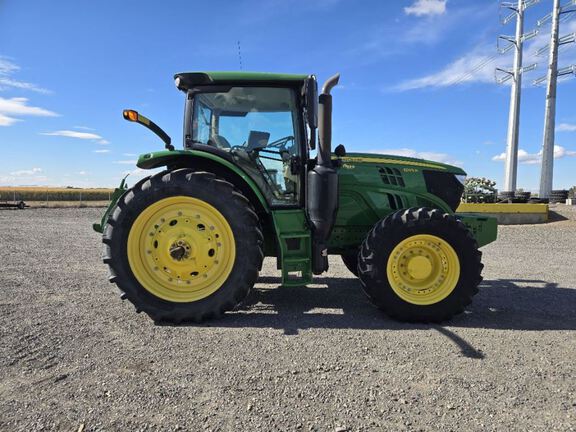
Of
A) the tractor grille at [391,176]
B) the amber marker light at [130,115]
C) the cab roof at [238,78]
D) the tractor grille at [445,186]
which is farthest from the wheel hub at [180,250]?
the tractor grille at [445,186]

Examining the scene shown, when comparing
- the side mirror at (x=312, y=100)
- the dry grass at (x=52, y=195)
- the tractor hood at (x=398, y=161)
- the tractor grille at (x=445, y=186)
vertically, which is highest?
the side mirror at (x=312, y=100)

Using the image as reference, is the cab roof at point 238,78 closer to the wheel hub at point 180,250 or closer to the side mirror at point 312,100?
the side mirror at point 312,100

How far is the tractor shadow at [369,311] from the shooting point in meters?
3.71

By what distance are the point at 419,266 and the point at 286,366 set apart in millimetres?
1801

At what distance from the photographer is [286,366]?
282 centimetres

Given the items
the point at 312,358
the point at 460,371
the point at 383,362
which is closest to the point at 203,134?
the point at 312,358

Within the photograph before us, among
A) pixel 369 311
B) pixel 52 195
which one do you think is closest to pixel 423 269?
pixel 369 311

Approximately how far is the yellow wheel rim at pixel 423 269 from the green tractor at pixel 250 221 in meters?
0.01

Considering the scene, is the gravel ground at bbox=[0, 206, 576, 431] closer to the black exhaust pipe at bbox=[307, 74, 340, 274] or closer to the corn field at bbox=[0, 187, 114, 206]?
the black exhaust pipe at bbox=[307, 74, 340, 274]

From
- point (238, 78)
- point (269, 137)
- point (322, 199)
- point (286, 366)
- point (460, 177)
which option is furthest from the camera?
point (460, 177)

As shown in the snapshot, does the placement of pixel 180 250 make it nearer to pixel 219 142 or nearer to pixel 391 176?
pixel 219 142

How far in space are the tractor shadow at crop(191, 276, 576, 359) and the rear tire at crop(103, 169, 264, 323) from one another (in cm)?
36

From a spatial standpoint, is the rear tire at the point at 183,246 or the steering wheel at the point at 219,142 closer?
the rear tire at the point at 183,246

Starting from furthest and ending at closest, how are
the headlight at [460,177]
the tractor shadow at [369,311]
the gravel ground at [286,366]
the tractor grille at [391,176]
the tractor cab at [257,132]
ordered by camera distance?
the headlight at [460,177] < the tractor grille at [391,176] < the tractor cab at [257,132] < the tractor shadow at [369,311] < the gravel ground at [286,366]
